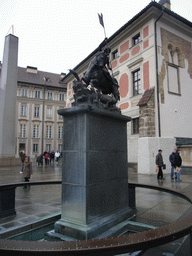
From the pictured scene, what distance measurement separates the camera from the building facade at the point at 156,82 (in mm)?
14211

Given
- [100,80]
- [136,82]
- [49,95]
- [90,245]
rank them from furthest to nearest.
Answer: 1. [49,95]
2. [136,82]
3. [100,80]
4. [90,245]

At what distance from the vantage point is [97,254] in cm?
156

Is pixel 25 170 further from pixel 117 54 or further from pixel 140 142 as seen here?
pixel 117 54

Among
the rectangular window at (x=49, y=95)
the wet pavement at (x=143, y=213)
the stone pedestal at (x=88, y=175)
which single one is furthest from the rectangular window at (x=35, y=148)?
the stone pedestal at (x=88, y=175)

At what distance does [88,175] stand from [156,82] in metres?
13.0

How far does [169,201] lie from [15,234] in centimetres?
418

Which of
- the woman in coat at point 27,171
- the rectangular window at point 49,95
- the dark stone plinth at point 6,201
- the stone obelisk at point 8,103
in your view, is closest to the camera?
the dark stone plinth at point 6,201

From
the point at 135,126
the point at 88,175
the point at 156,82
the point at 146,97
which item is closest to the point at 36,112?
the point at 135,126

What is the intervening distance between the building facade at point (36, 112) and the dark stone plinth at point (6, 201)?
A: 1599 inches

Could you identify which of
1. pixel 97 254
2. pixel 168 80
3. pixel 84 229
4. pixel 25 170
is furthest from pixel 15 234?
pixel 168 80

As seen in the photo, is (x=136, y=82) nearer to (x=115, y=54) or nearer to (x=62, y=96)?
(x=115, y=54)

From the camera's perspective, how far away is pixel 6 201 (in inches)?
178

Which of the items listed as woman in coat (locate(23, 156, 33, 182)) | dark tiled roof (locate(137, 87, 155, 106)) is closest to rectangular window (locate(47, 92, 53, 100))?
dark tiled roof (locate(137, 87, 155, 106))

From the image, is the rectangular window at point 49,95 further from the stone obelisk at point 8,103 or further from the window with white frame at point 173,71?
the window with white frame at point 173,71
